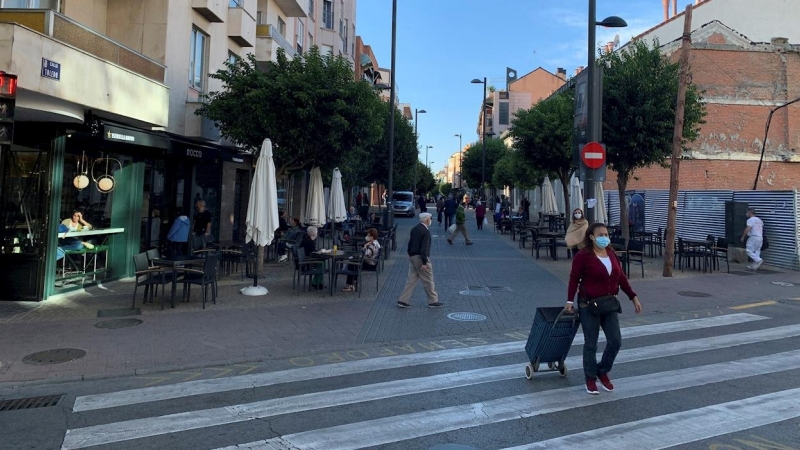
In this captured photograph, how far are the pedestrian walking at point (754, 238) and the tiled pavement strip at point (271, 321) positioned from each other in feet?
4.29

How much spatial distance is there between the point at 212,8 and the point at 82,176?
5.76 meters

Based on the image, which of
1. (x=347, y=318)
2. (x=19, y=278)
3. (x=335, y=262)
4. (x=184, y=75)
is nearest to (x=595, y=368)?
(x=347, y=318)

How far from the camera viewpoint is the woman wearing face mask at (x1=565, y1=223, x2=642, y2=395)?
558 cm

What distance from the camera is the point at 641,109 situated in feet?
54.5

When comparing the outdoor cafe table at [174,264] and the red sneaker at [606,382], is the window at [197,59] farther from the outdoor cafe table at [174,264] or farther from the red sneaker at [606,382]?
the red sneaker at [606,382]

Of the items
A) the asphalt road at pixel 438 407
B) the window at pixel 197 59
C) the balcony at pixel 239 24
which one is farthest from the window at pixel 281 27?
the asphalt road at pixel 438 407

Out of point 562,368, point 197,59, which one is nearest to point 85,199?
point 197,59

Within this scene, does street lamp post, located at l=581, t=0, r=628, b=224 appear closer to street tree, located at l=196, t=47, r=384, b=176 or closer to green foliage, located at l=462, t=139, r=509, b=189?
street tree, located at l=196, t=47, r=384, b=176

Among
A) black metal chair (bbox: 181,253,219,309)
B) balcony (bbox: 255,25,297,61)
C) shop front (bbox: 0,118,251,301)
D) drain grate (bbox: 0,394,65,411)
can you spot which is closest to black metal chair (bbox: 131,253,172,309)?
black metal chair (bbox: 181,253,219,309)

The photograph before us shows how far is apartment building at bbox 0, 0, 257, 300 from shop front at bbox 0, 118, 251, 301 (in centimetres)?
2

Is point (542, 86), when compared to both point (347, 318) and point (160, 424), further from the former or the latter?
point (160, 424)

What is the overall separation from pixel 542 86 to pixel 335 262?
60826 millimetres

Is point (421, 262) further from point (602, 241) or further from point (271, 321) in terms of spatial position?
point (602, 241)

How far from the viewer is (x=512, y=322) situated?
9398 millimetres
